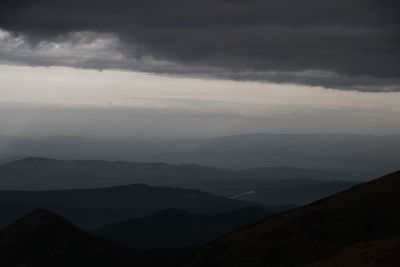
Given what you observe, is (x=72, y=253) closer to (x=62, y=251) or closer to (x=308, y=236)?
(x=62, y=251)

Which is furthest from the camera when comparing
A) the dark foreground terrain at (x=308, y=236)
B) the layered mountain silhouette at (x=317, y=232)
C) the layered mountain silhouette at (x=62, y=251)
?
the layered mountain silhouette at (x=62, y=251)

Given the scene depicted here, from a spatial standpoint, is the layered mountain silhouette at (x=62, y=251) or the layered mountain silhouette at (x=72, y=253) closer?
the layered mountain silhouette at (x=72, y=253)

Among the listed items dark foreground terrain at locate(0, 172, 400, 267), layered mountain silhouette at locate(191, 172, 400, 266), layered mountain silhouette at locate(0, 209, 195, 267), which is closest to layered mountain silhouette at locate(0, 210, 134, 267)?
layered mountain silhouette at locate(0, 209, 195, 267)

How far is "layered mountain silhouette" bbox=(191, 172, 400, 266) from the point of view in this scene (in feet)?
439

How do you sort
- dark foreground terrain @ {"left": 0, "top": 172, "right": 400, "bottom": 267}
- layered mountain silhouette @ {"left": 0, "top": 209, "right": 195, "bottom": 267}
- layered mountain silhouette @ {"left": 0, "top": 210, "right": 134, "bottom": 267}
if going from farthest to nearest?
layered mountain silhouette @ {"left": 0, "top": 210, "right": 134, "bottom": 267}
layered mountain silhouette @ {"left": 0, "top": 209, "right": 195, "bottom": 267}
dark foreground terrain @ {"left": 0, "top": 172, "right": 400, "bottom": 267}

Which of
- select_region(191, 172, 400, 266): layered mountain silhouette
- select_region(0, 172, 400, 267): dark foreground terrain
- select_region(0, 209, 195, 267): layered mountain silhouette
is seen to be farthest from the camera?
select_region(0, 209, 195, 267): layered mountain silhouette

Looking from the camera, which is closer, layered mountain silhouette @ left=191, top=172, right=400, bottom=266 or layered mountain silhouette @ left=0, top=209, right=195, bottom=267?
layered mountain silhouette @ left=191, top=172, right=400, bottom=266

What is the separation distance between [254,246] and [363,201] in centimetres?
3293

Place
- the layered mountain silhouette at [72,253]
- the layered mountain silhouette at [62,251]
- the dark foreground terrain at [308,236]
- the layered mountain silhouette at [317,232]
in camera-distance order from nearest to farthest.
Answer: the dark foreground terrain at [308,236], the layered mountain silhouette at [317,232], the layered mountain silhouette at [72,253], the layered mountain silhouette at [62,251]

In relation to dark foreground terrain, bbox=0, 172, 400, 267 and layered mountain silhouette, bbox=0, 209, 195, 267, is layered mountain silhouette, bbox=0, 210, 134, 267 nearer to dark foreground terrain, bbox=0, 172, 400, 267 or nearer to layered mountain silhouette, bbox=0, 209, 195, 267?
layered mountain silhouette, bbox=0, 209, 195, 267

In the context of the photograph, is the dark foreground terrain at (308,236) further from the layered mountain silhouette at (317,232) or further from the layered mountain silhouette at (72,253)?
the layered mountain silhouette at (72,253)

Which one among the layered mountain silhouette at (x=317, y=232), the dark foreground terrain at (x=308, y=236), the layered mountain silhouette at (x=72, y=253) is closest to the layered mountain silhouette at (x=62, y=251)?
the layered mountain silhouette at (x=72, y=253)

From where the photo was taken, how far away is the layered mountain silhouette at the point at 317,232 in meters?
134

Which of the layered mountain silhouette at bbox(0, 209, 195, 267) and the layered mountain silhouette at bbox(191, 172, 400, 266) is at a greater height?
the layered mountain silhouette at bbox(191, 172, 400, 266)
